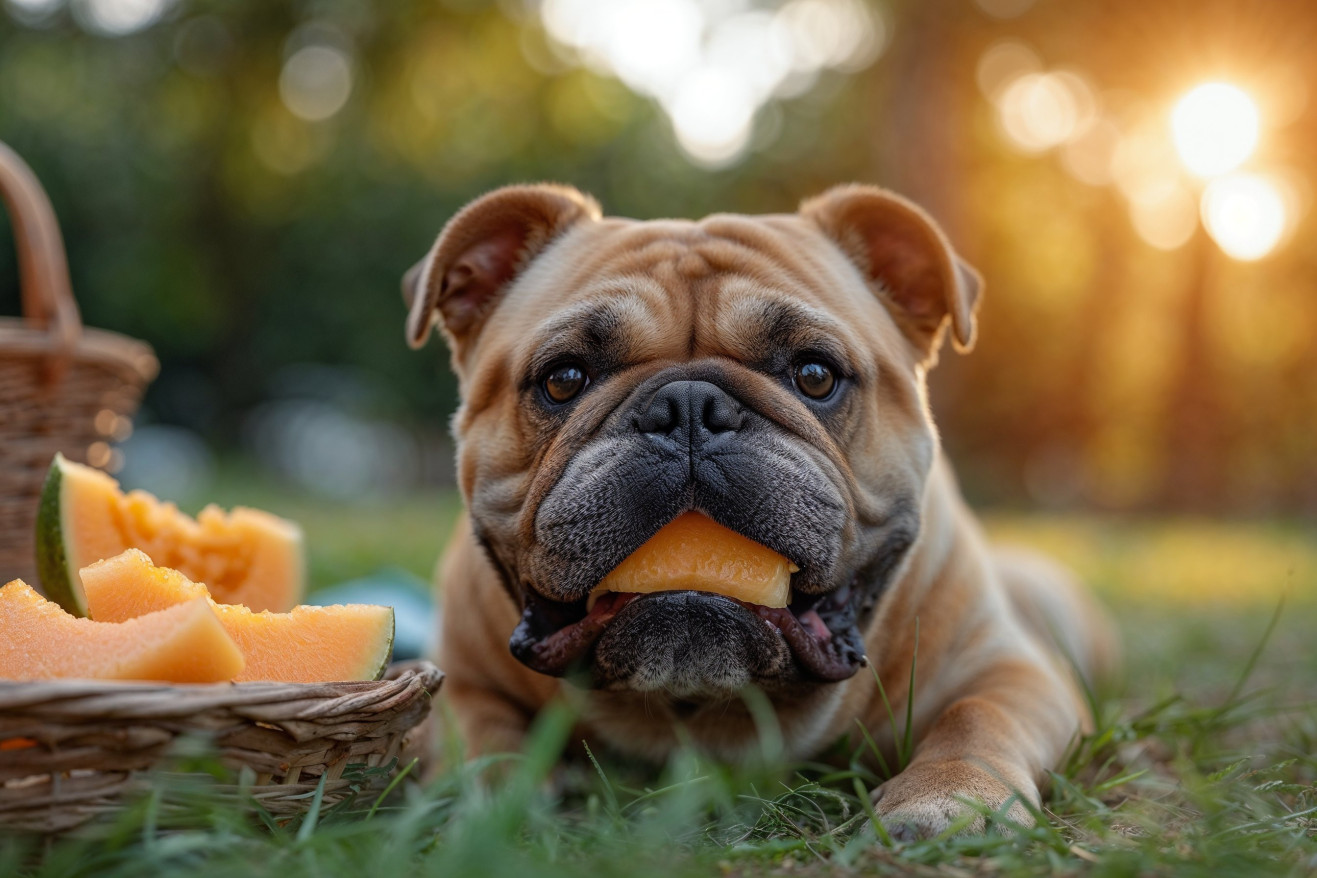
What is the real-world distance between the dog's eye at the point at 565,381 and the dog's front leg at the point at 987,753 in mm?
1153

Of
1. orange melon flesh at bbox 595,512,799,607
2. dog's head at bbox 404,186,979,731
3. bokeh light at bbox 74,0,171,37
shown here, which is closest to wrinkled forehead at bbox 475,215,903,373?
dog's head at bbox 404,186,979,731

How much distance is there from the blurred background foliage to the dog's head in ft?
33.7

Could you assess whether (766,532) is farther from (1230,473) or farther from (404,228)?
(404,228)

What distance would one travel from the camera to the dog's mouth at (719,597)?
2.21m

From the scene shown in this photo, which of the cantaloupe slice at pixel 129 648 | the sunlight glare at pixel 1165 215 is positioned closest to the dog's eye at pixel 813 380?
the cantaloupe slice at pixel 129 648

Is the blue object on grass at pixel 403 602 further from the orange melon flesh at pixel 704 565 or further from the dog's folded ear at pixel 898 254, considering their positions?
the dog's folded ear at pixel 898 254

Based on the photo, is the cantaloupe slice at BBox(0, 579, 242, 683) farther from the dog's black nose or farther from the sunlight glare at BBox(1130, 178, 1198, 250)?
the sunlight glare at BBox(1130, 178, 1198, 250)

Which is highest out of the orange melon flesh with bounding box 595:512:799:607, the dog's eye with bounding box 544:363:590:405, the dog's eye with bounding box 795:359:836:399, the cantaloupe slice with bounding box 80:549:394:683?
the dog's eye with bounding box 795:359:836:399

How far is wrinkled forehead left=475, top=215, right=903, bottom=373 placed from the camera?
2.56 m

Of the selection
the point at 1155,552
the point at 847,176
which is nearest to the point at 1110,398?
the point at 847,176

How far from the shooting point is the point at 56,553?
8.63 feet

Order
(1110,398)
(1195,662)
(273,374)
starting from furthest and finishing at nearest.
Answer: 1. (273,374)
2. (1110,398)
3. (1195,662)

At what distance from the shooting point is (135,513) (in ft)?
9.26

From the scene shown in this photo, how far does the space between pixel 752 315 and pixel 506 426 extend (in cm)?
68
